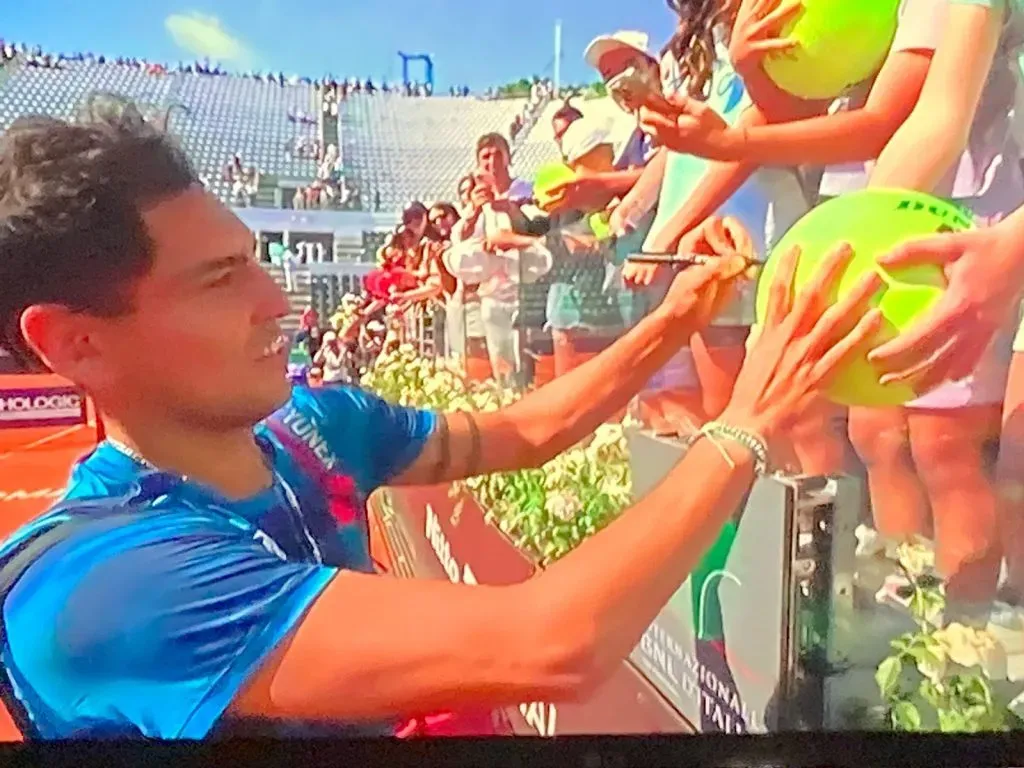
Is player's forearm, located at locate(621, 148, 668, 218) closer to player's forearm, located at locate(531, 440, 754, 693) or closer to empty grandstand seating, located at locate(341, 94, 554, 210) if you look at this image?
empty grandstand seating, located at locate(341, 94, 554, 210)

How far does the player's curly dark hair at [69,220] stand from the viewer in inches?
40.4

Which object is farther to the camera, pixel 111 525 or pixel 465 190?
pixel 465 190

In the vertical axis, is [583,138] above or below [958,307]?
above

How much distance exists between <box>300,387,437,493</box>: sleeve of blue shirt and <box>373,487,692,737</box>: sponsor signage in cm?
3

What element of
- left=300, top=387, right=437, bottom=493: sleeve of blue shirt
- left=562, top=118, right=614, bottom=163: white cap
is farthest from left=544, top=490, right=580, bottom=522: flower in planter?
left=562, top=118, right=614, bottom=163: white cap

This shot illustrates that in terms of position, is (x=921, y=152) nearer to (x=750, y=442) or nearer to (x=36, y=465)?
(x=750, y=442)

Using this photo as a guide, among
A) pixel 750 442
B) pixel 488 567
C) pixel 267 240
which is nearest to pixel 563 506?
pixel 488 567

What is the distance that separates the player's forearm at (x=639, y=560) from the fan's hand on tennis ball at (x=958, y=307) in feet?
0.63

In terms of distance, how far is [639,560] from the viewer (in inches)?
42.2

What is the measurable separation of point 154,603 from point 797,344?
26.7 inches

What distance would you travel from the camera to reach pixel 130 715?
1.05 m

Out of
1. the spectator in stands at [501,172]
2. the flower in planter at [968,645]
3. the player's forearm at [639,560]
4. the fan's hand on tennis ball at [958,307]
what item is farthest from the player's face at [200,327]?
the flower in planter at [968,645]

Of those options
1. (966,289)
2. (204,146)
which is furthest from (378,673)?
(966,289)

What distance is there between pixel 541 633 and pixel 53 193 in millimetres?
632
